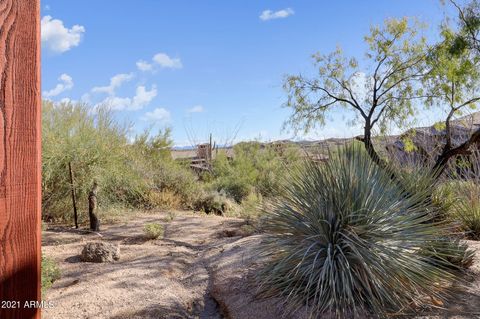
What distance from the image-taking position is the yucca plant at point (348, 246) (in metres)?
3.90

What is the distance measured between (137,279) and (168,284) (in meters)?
0.40

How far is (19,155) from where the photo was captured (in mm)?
1684

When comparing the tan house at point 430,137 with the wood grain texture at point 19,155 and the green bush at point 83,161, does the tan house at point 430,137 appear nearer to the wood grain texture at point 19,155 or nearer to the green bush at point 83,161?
the green bush at point 83,161

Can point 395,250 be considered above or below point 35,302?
below

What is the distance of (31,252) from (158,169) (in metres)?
12.7

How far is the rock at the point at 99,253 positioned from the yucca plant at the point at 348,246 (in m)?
2.69

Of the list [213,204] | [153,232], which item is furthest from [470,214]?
[213,204]

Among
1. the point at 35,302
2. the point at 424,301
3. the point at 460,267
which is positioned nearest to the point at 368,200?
the point at 424,301

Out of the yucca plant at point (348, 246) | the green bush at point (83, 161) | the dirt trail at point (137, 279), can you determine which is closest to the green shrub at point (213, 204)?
the green bush at point (83, 161)

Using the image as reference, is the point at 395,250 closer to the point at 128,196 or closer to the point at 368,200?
the point at 368,200

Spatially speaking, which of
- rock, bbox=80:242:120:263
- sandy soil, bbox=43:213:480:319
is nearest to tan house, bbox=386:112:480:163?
sandy soil, bbox=43:213:480:319

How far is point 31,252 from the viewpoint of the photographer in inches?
67.3

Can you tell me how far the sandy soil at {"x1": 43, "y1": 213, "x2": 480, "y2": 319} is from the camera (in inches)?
167

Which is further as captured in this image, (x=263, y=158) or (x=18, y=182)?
(x=263, y=158)
